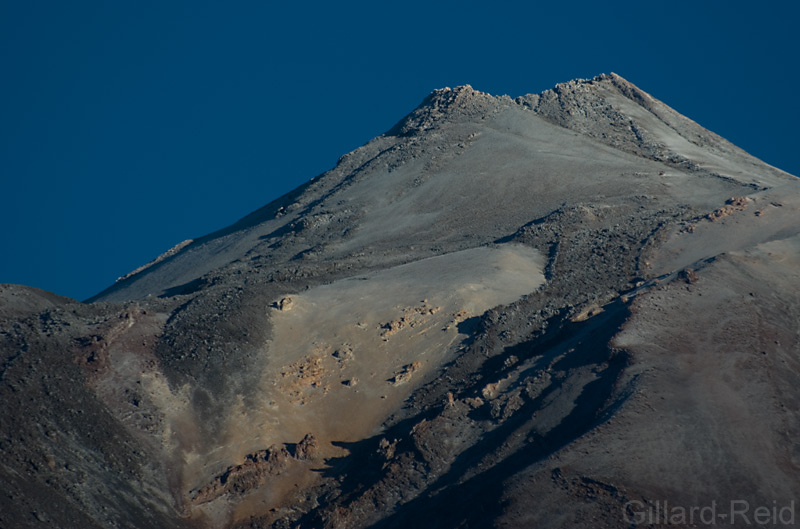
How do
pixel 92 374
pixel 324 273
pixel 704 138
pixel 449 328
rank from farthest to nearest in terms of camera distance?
pixel 704 138, pixel 324 273, pixel 449 328, pixel 92 374

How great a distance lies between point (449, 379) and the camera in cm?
3173

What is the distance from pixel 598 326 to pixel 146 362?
16.0 meters

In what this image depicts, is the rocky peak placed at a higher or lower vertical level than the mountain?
higher

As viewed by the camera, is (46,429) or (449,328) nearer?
(46,429)

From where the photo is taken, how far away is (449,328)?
34188 mm

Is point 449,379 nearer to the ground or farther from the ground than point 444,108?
nearer to the ground

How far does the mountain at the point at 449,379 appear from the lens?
23203 mm

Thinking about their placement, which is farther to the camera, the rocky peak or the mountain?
the rocky peak

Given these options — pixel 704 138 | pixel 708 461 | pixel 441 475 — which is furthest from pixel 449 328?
pixel 704 138

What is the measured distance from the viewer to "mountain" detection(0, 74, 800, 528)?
76.1 ft

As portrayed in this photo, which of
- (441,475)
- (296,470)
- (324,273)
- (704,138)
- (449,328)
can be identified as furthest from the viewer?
(704,138)

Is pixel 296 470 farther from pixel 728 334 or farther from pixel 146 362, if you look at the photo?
pixel 728 334

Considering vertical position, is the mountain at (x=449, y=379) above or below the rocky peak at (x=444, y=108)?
below

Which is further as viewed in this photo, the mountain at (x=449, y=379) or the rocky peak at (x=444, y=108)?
the rocky peak at (x=444, y=108)
